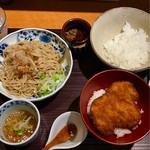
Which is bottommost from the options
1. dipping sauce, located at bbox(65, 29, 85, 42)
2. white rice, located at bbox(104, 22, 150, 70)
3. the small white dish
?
the small white dish

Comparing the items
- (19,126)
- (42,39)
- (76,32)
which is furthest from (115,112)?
(42,39)

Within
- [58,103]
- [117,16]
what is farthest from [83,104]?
[117,16]

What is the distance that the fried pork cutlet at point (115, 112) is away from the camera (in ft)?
4.83

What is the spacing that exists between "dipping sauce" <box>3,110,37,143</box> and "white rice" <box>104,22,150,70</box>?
604 millimetres

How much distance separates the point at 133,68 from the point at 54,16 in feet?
2.38

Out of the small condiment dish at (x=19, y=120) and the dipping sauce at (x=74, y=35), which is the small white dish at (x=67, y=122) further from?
the dipping sauce at (x=74, y=35)

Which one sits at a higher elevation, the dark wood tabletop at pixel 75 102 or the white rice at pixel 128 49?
the white rice at pixel 128 49

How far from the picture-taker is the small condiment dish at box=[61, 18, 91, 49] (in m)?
1.80

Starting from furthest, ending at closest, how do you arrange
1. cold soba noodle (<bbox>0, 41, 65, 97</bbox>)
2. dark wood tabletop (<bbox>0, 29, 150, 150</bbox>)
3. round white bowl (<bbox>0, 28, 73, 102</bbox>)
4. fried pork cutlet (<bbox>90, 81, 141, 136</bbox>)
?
round white bowl (<bbox>0, 28, 73, 102</bbox>)
cold soba noodle (<bbox>0, 41, 65, 97</bbox>)
dark wood tabletop (<bbox>0, 29, 150, 150</bbox>)
fried pork cutlet (<bbox>90, 81, 141, 136</bbox>)

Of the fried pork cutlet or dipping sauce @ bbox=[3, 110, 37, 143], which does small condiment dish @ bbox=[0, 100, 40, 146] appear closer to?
dipping sauce @ bbox=[3, 110, 37, 143]

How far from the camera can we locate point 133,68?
176 cm

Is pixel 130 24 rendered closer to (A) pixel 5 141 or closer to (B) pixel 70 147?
(B) pixel 70 147

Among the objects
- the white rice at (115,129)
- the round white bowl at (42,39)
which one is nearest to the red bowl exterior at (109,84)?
the white rice at (115,129)

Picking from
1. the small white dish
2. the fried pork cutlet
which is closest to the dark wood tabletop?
the small white dish
